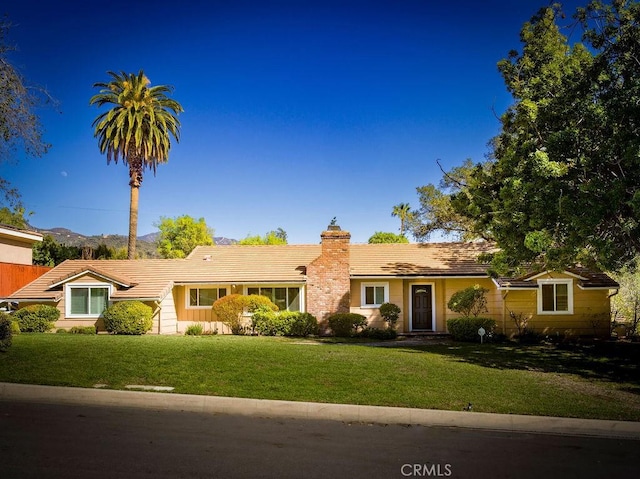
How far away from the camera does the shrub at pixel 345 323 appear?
23562 mm

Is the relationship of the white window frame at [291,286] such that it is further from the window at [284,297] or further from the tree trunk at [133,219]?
the tree trunk at [133,219]

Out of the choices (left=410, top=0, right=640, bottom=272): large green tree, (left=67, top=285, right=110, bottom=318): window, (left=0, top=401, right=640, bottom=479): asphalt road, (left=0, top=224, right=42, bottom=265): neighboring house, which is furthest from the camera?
(left=0, top=224, right=42, bottom=265): neighboring house

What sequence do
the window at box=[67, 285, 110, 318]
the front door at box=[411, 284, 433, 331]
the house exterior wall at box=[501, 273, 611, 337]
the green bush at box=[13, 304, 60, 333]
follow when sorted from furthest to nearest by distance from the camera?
1. the front door at box=[411, 284, 433, 331]
2. the window at box=[67, 285, 110, 318]
3. the green bush at box=[13, 304, 60, 333]
4. the house exterior wall at box=[501, 273, 611, 337]

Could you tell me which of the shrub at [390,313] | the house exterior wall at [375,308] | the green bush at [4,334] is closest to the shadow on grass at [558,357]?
the shrub at [390,313]

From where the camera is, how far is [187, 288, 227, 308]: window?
26953mm

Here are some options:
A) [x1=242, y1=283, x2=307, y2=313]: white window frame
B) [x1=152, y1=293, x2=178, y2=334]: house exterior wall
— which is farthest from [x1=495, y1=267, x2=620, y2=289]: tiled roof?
[x1=152, y1=293, x2=178, y2=334]: house exterior wall

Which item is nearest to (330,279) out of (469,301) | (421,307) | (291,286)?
(291,286)

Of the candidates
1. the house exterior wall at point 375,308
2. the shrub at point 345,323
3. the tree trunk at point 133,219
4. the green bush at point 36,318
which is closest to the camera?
the shrub at point 345,323

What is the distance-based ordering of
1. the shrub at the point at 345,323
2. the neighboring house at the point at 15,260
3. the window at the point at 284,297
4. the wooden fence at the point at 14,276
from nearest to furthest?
the shrub at the point at 345,323, the window at the point at 284,297, the wooden fence at the point at 14,276, the neighboring house at the point at 15,260

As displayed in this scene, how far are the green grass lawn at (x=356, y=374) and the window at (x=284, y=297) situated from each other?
9.21 m

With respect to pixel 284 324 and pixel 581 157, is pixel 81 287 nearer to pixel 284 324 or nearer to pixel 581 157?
pixel 284 324

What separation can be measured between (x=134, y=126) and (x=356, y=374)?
29.1 meters

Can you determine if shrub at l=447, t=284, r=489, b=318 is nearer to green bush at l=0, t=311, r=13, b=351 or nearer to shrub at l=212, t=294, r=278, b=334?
shrub at l=212, t=294, r=278, b=334

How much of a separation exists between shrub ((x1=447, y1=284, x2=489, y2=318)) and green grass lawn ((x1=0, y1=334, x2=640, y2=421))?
5.96 m
